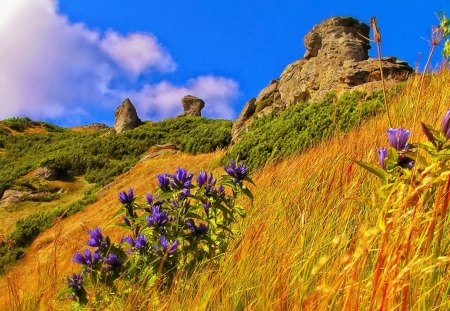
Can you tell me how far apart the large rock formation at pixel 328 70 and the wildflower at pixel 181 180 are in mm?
9677

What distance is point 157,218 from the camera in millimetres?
3016

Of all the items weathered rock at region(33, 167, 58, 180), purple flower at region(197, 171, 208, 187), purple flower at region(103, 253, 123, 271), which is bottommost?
purple flower at region(103, 253, 123, 271)

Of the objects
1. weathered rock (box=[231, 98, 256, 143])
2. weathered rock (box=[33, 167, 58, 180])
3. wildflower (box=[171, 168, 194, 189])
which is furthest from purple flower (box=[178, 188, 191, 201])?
weathered rock (box=[33, 167, 58, 180])

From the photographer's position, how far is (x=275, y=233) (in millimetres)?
2826

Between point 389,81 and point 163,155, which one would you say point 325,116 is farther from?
point 163,155

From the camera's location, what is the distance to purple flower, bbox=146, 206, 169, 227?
9.88 ft

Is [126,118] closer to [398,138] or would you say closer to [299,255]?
[299,255]

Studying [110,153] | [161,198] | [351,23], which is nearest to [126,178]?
[110,153]

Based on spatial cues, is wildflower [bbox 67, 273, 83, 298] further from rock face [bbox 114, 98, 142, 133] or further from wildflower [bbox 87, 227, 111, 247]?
rock face [bbox 114, 98, 142, 133]

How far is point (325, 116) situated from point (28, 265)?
9.18 meters

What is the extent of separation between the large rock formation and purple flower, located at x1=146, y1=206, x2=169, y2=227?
32.4ft

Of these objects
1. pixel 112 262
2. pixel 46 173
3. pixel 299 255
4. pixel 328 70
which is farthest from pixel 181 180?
pixel 46 173

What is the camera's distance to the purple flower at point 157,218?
301cm

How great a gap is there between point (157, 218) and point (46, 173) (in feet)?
71.0
